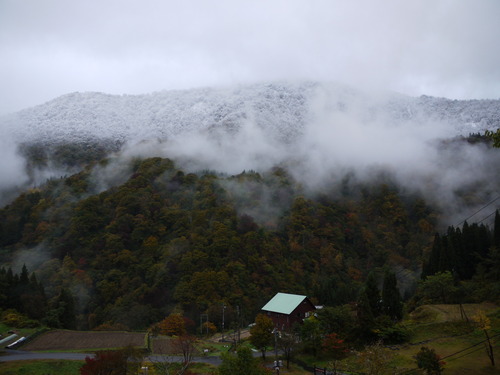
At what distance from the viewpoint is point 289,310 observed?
56.4m

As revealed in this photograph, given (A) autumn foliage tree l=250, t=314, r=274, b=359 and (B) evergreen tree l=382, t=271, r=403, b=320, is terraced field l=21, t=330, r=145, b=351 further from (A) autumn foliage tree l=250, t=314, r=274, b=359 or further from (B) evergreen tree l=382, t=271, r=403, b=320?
(B) evergreen tree l=382, t=271, r=403, b=320

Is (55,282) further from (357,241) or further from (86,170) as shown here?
(357,241)

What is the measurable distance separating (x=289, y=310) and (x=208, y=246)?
32800 mm

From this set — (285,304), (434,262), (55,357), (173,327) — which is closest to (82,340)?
(55,357)

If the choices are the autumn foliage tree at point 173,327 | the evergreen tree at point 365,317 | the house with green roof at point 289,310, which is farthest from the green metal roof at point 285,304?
the evergreen tree at point 365,317

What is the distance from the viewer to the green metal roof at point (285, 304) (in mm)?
56906

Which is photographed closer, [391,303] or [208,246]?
[391,303]

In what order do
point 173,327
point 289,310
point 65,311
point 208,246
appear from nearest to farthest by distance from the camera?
point 173,327
point 289,310
point 65,311
point 208,246

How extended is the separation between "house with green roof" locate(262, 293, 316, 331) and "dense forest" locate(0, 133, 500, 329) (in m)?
10.9

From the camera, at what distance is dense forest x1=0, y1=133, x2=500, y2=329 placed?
60406 mm

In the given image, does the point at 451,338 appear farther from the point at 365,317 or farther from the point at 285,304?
the point at 285,304

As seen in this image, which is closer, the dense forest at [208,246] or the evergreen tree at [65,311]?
the evergreen tree at [65,311]

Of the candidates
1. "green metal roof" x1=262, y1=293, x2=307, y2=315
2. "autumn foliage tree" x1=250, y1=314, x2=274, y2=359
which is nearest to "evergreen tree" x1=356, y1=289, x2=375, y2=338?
"autumn foliage tree" x1=250, y1=314, x2=274, y2=359

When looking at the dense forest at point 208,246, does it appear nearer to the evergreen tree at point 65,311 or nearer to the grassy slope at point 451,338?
the evergreen tree at point 65,311
